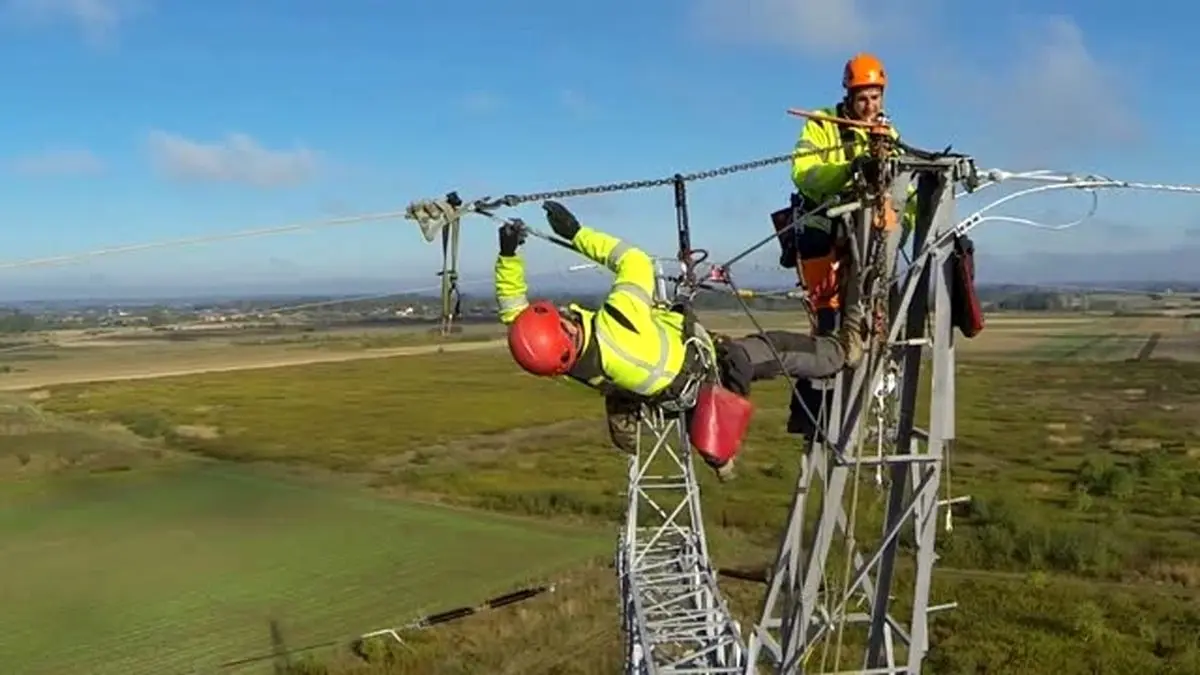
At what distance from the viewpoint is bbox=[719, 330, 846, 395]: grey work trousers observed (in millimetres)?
7215

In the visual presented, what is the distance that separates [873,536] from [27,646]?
20.7 m

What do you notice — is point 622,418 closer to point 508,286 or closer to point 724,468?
point 724,468

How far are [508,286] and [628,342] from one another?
0.86 meters

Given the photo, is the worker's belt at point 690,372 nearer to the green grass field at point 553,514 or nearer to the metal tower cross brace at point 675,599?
the green grass field at point 553,514

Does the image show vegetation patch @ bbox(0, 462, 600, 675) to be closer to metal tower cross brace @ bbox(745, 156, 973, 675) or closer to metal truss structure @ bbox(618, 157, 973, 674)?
metal truss structure @ bbox(618, 157, 973, 674)

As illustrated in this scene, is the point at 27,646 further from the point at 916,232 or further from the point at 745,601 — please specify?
the point at 916,232

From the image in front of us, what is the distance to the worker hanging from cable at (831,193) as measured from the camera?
23.1 feet

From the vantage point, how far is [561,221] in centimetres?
699

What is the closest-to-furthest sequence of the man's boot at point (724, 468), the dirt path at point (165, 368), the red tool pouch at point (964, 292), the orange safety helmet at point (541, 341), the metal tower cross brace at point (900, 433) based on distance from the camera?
the orange safety helmet at point (541, 341), the metal tower cross brace at point (900, 433), the red tool pouch at point (964, 292), the man's boot at point (724, 468), the dirt path at point (165, 368)

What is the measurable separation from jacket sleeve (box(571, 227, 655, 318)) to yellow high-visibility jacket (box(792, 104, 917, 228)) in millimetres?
1136

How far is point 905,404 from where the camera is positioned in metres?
7.36

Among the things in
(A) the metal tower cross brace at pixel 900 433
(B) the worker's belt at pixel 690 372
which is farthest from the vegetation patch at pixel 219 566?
(B) the worker's belt at pixel 690 372

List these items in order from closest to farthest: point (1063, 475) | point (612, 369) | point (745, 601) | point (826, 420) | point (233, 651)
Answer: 1. point (612, 369)
2. point (826, 420)
3. point (233, 651)
4. point (745, 601)
5. point (1063, 475)

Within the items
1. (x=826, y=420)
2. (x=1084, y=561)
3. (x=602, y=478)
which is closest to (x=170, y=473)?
(x=602, y=478)
